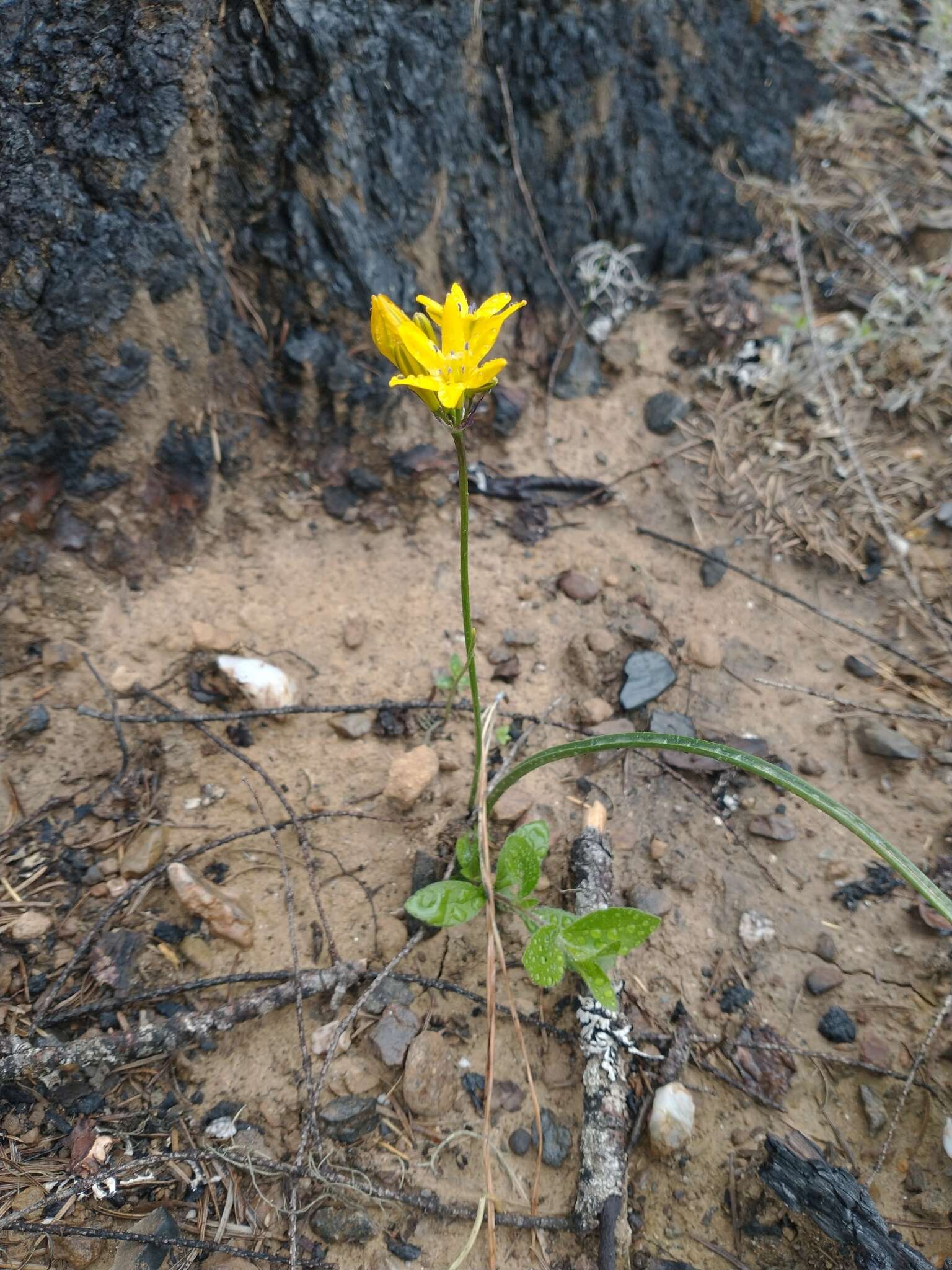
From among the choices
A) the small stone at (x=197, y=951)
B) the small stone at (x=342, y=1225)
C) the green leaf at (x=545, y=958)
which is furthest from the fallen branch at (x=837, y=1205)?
the small stone at (x=197, y=951)

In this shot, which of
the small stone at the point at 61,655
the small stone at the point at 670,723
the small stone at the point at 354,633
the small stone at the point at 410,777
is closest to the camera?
the small stone at the point at 410,777

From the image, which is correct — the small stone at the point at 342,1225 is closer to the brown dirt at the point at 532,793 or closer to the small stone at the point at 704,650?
the brown dirt at the point at 532,793

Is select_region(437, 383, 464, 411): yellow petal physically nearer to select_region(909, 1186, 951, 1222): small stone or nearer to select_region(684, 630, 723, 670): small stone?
select_region(684, 630, 723, 670): small stone

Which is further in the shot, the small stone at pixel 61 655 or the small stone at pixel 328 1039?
the small stone at pixel 61 655

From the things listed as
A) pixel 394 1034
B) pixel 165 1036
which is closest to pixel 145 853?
pixel 165 1036

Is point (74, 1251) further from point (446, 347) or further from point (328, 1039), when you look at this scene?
point (446, 347)

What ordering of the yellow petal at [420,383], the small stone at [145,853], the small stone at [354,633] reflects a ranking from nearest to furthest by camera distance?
the yellow petal at [420,383], the small stone at [145,853], the small stone at [354,633]

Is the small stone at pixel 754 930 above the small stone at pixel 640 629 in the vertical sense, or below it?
below

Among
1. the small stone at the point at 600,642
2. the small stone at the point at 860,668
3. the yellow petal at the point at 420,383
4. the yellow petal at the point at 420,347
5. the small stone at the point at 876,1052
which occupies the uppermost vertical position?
the yellow petal at the point at 420,347
